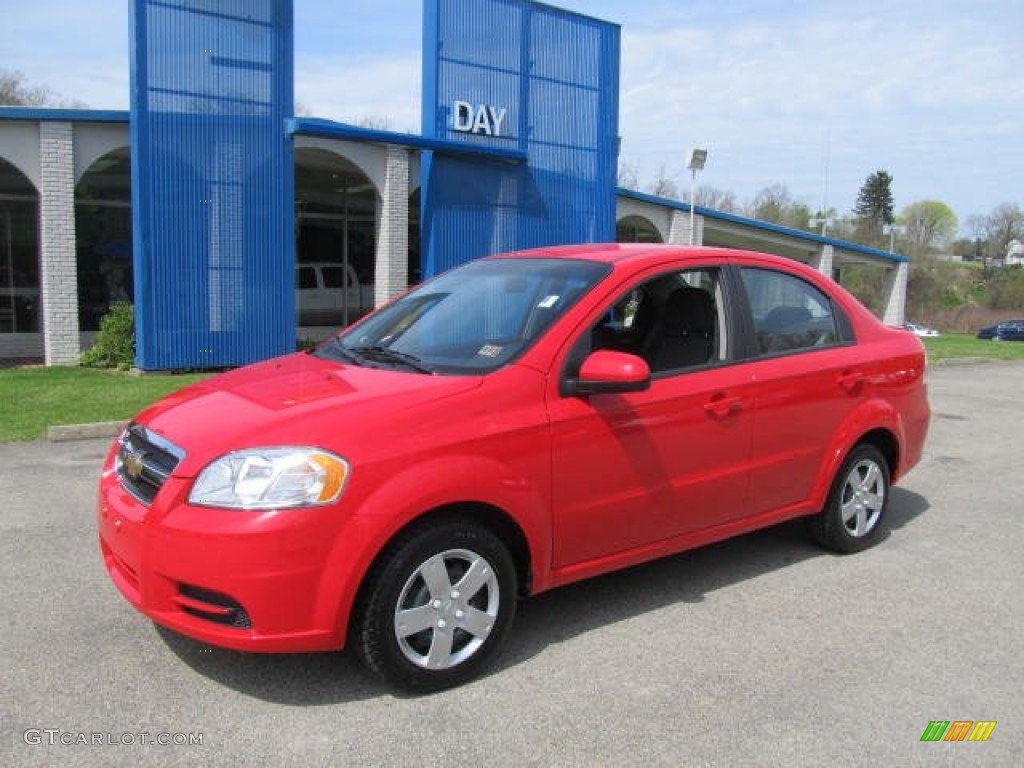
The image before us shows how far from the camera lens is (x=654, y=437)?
3.96 metres

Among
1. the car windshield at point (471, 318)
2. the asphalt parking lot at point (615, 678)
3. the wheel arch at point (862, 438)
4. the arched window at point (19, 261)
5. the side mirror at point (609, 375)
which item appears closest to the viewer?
the asphalt parking lot at point (615, 678)

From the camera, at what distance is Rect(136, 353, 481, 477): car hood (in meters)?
3.14

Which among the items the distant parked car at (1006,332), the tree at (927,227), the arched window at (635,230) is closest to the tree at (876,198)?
the tree at (927,227)

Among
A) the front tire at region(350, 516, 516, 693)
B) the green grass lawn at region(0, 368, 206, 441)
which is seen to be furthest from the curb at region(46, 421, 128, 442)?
the front tire at region(350, 516, 516, 693)

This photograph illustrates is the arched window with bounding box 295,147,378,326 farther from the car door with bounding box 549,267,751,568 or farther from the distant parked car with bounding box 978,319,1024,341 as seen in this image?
the distant parked car with bounding box 978,319,1024,341

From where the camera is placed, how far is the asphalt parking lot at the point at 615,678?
299cm

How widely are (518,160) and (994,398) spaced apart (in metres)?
8.60

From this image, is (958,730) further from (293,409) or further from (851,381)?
(293,409)

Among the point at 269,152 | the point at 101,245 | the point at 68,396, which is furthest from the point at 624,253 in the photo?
the point at 101,245

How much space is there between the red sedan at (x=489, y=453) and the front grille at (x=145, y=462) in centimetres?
1

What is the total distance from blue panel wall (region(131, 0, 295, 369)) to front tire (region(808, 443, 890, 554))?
10.3m

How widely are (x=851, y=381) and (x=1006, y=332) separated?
53.8 metres

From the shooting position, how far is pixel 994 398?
12281 millimetres

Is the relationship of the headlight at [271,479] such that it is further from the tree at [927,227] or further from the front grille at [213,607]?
the tree at [927,227]
